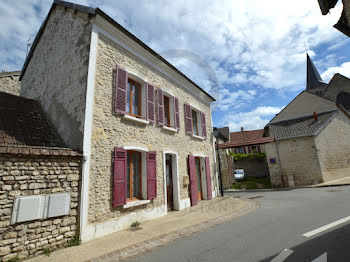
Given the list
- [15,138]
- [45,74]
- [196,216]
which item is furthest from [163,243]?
[45,74]

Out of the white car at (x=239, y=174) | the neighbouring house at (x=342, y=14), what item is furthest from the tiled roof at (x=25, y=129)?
the white car at (x=239, y=174)

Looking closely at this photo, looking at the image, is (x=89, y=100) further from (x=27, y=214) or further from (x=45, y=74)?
(x=45, y=74)

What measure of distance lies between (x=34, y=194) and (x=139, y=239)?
7.73 ft

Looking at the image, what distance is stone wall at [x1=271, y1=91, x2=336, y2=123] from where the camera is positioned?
16750 millimetres

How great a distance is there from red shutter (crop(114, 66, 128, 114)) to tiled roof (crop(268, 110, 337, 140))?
12799 millimetres

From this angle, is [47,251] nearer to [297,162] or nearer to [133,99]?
[133,99]

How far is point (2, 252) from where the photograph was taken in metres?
3.38

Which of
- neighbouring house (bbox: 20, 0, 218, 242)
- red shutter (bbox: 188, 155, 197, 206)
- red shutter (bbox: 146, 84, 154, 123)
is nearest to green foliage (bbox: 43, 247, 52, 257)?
neighbouring house (bbox: 20, 0, 218, 242)

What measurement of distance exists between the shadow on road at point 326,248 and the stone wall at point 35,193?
393cm

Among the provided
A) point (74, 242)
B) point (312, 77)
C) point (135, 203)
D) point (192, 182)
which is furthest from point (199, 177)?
point (312, 77)

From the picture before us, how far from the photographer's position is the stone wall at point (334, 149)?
1366 cm

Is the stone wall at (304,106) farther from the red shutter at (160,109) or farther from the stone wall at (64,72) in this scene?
the stone wall at (64,72)

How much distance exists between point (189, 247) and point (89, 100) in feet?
13.5

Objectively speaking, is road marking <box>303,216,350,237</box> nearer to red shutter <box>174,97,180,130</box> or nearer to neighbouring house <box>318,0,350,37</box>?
neighbouring house <box>318,0,350,37</box>
